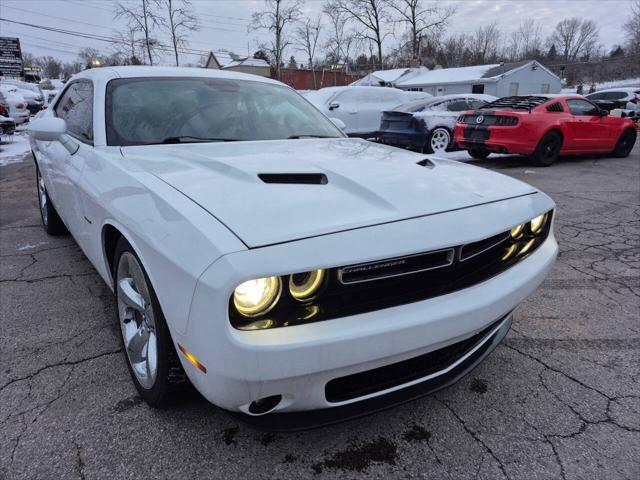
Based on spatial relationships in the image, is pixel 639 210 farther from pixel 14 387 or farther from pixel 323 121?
pixel 14 387

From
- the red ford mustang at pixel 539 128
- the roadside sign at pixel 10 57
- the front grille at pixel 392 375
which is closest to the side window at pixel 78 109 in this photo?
the front grille at pixel 392 375

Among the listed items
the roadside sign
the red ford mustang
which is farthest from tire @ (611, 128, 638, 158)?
the roadside sign

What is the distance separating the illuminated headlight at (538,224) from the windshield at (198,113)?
58.7 inches

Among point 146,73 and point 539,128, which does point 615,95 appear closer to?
point 539,128

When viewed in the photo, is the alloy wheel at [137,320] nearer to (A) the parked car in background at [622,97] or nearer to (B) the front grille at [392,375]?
(B) the front grille at [392,375]

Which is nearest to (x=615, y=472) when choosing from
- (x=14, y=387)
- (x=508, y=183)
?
(x=508, y=183)

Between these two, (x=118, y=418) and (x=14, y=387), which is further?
(x=14, y=387)

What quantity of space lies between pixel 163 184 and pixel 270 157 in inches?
23.7

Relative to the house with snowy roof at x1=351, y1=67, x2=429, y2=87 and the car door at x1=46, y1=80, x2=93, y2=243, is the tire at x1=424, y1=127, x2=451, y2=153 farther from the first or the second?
the house with snowy roof at x1=351, y1=67, x2=429, y2=87

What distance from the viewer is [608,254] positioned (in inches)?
153

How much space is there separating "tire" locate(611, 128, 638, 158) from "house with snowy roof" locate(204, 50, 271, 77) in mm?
46103

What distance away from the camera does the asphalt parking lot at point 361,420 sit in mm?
1616

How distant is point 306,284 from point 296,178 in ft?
2.01

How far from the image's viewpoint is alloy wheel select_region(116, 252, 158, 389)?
5.80 ft
